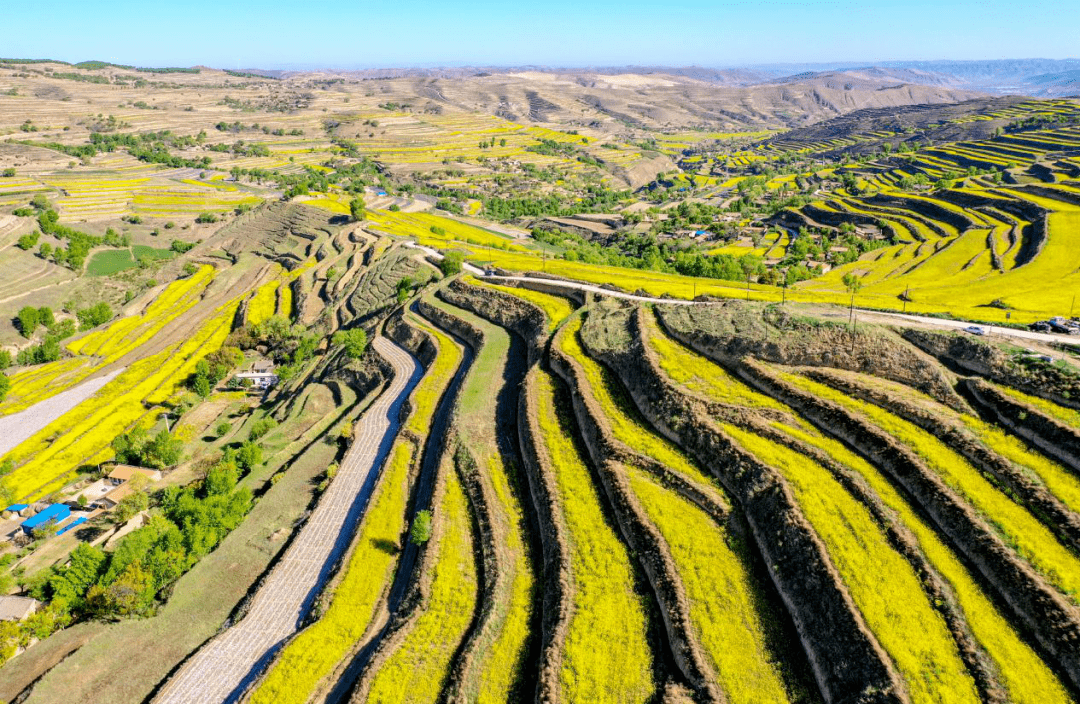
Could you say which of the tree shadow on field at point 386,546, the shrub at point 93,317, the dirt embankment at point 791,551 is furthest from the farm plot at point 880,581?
the shrub at point 93,317

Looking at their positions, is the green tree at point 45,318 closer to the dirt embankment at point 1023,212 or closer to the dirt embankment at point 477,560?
the dirt embankment at point 477,560

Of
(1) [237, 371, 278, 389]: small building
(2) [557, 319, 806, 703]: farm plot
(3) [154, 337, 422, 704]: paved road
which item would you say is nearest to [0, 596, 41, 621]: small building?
(3) [154, 337, 422, 704]: paved road

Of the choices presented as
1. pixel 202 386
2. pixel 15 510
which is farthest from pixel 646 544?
pixel 202 386

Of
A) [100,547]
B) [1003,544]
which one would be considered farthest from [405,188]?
[1003,544]

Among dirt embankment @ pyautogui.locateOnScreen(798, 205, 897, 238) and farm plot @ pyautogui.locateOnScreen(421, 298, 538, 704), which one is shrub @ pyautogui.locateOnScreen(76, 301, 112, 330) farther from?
dirt embankment @ pyautogui.locateOnScreen(798, 205, 897, 238)

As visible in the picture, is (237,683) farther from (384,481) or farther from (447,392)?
(447,392)

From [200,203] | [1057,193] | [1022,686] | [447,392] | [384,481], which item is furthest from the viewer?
[200,203]
